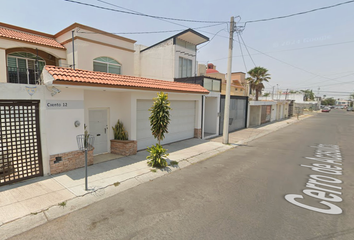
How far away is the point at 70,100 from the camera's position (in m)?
7.00

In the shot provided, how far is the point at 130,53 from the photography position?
15.1 meters

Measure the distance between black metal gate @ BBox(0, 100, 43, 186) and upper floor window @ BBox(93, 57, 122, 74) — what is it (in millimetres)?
7807

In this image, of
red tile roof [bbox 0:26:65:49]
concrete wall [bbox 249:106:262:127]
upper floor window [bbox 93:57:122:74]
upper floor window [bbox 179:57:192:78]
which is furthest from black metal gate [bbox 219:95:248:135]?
red tile roof [bbox 0:26:65:49]

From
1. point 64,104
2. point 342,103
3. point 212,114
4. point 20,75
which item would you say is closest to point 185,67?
point 212,114

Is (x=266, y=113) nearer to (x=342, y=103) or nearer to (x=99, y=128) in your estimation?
(x=99, y=128)

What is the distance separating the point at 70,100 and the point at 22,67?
8.12 m

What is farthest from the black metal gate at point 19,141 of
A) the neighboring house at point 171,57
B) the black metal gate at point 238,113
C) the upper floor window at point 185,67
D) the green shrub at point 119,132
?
the black metal gate at point 238,113

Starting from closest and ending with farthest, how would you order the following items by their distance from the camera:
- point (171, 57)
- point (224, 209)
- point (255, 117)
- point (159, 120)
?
1. point (224, 209)
2. point (159, 120)
3. point (171, 57)
4. point (255, 117)

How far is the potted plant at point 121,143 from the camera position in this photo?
9.01 metres

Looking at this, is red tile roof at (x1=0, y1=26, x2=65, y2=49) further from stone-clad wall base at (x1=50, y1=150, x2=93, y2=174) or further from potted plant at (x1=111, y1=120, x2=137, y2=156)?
stone-clad wall base at (x1=50, y1=150, x2=93, y2=174)

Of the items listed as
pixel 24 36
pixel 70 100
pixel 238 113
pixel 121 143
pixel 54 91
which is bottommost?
pixel 121 143

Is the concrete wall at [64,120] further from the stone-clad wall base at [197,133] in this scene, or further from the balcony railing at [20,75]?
the stone-clad wall base at [197,133]

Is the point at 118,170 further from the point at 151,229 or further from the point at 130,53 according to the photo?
the point at 130,53

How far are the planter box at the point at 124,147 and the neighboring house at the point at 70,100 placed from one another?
19cm
